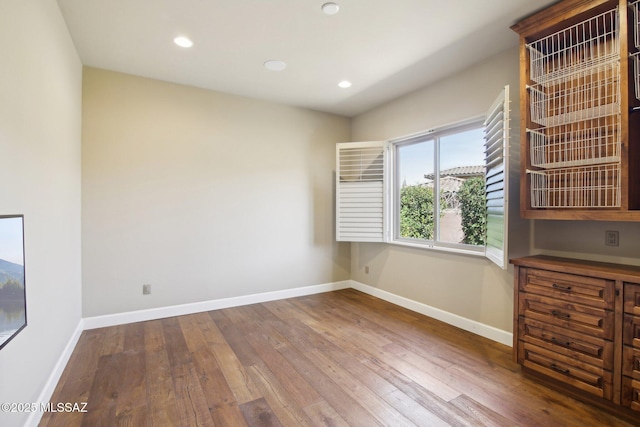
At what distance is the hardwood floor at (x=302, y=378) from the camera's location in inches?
72.3

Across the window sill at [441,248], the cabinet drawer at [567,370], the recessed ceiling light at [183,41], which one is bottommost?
the cabinet drawer at [567,370]

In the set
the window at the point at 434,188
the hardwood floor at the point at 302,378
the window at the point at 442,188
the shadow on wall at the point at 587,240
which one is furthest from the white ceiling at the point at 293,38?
the hardwood floor at the point at 302,378

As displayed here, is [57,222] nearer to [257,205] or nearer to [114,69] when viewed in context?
[114,69]

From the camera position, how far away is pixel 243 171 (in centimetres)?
398

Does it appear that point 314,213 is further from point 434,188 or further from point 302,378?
point 302,378

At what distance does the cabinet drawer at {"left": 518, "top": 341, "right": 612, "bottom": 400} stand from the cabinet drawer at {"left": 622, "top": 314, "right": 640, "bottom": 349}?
0.78ft

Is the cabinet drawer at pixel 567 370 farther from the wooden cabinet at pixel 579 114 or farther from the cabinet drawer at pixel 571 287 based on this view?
the wooden cabinet at pixel 579 114

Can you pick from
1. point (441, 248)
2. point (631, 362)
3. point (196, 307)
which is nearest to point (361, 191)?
point (441, 248)

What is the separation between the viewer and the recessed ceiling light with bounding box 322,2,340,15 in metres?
2.17

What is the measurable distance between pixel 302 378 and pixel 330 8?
2.76 metres

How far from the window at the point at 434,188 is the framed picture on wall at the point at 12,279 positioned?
294 centimetres

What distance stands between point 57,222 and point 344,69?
293 centimetres

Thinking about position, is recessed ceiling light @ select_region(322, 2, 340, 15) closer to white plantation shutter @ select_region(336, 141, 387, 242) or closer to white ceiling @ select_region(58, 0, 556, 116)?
white ceiling @ select_region(58, 0, 556, 116)

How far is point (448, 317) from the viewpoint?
3320mm
